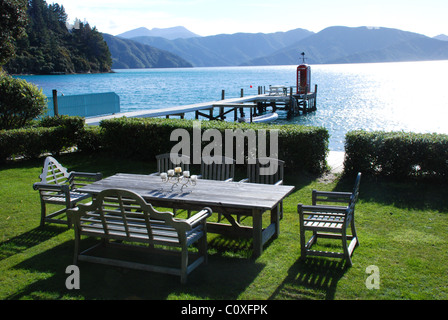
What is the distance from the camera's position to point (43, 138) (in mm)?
11023

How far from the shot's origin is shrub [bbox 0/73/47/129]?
12359 millimetres

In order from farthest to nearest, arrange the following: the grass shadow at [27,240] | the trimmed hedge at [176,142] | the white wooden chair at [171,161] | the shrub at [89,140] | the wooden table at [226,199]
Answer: the shrub at [89,140], the trimmed hedge at [176,142], the white wooden chair at [171,161], the grass shadow at [27,240], the wooden table at [226,199]

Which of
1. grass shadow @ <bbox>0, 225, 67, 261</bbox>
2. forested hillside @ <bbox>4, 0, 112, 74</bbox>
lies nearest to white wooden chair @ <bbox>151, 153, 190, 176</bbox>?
grass shadow @ <bbox>0, 225, 67, 261</bbox>

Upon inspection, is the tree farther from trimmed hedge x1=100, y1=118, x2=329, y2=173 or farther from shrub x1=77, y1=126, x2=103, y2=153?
trimmed hedge x1=100, y1=118, x2=329, y2=173

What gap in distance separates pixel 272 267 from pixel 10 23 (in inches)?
640

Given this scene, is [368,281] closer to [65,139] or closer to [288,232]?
[288,232]

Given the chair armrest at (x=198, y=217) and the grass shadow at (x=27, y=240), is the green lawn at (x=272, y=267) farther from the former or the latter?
the chair armrest at (x=198, y=217)

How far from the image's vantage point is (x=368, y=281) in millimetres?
4328

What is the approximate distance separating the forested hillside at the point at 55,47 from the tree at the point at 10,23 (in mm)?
74672

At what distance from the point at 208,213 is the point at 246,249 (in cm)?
95

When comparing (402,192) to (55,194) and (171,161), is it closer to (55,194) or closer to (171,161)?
(171,161)

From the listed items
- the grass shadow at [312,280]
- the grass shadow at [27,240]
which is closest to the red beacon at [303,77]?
the grass shadow at [27,240]

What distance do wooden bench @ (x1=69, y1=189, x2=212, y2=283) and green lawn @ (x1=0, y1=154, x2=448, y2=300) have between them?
143 millimetres

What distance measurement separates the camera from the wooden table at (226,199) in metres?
4.79
